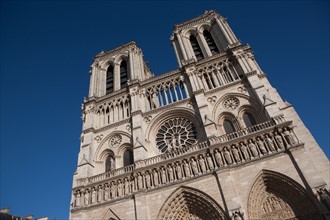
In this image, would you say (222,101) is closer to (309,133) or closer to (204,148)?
(204,148)

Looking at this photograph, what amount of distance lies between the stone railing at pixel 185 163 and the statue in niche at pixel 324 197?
2.22 meters

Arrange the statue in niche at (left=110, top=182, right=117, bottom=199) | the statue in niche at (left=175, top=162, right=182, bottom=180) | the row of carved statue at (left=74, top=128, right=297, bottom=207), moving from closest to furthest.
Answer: the row of carved statue at (left=74, top=128, right=297, bottom=207) < the statue in niche at (left=175, top=162, right=182, bottom=180) < the statue in niche at (left=110, top=182, right=117, bottom=199)

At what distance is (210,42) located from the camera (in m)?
20.2

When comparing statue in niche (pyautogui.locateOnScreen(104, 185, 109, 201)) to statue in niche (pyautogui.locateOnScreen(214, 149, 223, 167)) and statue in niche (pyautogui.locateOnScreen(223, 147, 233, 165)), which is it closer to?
statue in niche (pyautogui.locateOnScreen(214, 149, 223, 167))

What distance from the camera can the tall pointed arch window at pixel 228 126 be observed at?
46.9 ft

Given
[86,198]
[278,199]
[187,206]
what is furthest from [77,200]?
[278,199]

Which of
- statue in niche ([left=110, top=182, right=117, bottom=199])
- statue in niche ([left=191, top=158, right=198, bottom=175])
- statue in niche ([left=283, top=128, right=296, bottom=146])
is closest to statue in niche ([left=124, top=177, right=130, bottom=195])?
statue in niche ([left=110, top=182, right=117, bottom=199])

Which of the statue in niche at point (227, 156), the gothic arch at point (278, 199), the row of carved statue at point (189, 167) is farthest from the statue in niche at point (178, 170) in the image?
the gothic arch at point (278, 199)

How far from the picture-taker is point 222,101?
1522 centimetres

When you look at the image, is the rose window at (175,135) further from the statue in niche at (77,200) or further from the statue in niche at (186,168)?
the statue in niche at (77,200)

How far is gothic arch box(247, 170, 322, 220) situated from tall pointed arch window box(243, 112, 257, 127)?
3.60 meters

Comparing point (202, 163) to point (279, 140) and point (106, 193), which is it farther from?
point (106, 193)

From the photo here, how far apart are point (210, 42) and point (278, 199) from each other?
1343 cm

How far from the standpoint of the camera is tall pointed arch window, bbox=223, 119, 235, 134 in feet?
46.9
